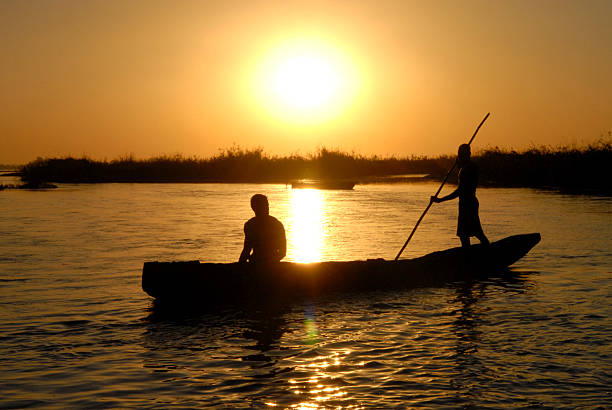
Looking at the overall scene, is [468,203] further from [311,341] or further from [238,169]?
[238,169]

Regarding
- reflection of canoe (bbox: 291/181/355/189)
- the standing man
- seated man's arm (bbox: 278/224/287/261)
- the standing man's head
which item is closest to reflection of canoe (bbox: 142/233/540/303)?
seated man's arm (bbox: 278/224/287/261)

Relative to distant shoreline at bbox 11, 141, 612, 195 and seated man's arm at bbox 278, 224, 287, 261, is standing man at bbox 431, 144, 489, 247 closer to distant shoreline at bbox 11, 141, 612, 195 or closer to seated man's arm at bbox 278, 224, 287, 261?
seated man's arm at bbox 278, 224, 287, 261

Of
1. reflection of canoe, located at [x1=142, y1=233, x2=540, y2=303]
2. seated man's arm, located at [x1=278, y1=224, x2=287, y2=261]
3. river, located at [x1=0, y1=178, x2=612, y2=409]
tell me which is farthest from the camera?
seated man's arm, located at [x1=278, y1=224, x2=287, y2=261]

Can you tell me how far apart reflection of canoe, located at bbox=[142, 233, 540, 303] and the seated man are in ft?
0.73

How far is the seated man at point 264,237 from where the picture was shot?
902 centimetres

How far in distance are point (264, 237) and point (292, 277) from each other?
2.29 feet

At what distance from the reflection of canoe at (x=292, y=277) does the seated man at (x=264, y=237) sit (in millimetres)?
221

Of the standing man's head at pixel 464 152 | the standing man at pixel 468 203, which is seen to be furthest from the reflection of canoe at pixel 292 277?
the standing man's head at pixel 464 152

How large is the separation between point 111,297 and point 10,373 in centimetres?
369

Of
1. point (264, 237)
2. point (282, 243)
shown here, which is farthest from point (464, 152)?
point (264, 237)

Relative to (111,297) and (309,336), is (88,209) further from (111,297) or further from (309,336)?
(309,336)

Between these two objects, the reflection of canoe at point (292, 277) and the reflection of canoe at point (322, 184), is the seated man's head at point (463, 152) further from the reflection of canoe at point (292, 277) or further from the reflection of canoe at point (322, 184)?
the reflection of canoe at point (322, 184)

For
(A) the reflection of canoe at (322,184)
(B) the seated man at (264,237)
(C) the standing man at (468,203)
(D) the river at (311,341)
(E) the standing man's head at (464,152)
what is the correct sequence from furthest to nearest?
(A) the reflection of canoe at (322,184), (C) the standing man at (468,203), (E) the standing man's head at (464,152), (B) the seated man at (264,237), (D) the river at (311,341)

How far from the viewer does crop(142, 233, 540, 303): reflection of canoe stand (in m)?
8.88
